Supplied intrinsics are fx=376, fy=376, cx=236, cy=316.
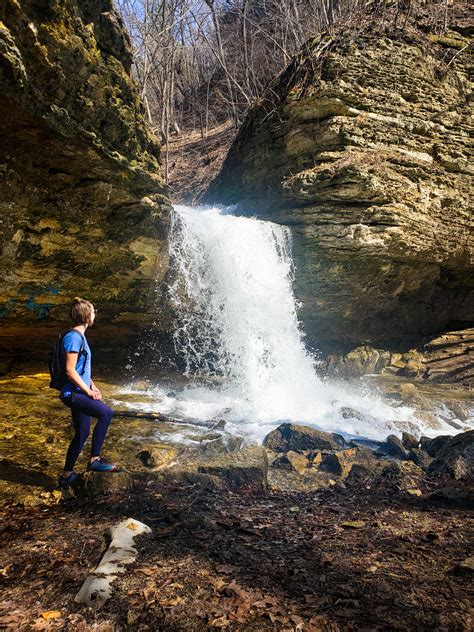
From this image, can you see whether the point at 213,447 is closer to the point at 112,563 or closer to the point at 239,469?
the point at 239,469

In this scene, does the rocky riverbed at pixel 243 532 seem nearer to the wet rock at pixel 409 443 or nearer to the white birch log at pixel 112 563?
the white birch log at pixel 112 563

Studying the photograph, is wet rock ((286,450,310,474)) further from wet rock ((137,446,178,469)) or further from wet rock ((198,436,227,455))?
wet rock ((137,446,178,469))

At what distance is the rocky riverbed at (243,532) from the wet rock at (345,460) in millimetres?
22

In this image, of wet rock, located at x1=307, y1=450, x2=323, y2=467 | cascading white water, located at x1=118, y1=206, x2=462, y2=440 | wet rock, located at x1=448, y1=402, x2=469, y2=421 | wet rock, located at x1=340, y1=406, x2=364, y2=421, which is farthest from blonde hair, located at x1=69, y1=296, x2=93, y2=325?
wet rock, located at x1=448, y1=402, x2=469, y2=421

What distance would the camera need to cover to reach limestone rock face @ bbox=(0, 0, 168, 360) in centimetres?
498

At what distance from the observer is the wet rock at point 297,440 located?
18.2 feet

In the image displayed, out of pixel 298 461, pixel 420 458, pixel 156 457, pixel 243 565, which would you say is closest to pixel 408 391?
pixel 420 458

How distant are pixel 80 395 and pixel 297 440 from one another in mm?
3364

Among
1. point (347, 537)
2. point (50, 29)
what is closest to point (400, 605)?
point (347, 537)

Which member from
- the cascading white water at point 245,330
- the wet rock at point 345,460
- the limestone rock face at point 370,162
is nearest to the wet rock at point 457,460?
the wet rock at point 345,460

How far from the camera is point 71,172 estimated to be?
6355 mm

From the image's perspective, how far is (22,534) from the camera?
2879mm

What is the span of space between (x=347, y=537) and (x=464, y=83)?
12829 millimetres

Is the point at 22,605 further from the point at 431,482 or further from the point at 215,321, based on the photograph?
the point at 215,321
